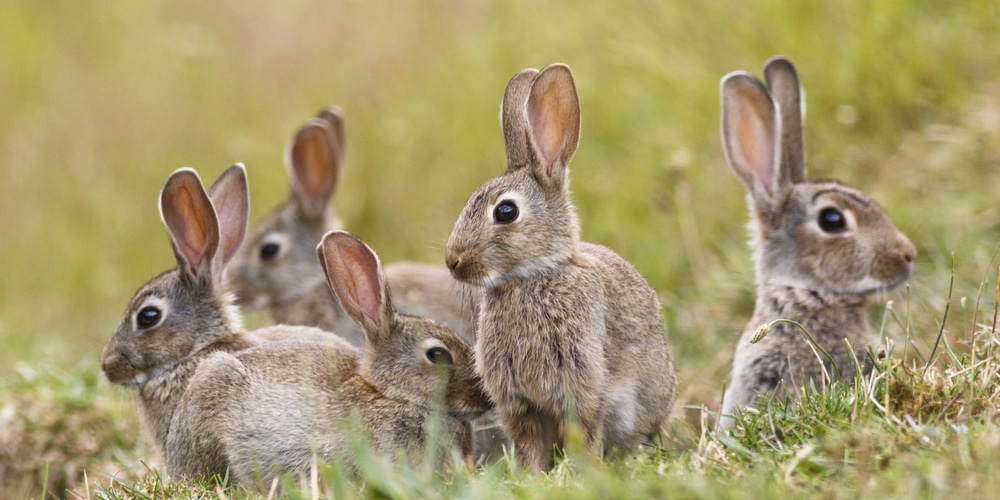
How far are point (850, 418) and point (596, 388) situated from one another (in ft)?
3.08

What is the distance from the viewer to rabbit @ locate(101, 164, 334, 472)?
17.6ft

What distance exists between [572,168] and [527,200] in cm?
368

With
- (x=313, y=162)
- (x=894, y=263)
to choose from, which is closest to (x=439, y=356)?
(x=894, y=263)

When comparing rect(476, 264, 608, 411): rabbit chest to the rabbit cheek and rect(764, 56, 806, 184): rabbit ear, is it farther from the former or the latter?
rect(764, 56, 806, 184): rabbit ear

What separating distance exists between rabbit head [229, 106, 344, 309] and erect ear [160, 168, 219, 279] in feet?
6.98

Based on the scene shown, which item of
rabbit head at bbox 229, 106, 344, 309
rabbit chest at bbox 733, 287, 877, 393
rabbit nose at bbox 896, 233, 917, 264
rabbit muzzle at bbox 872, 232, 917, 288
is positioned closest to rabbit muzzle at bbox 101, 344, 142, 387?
rabbit head at bbox 229, 106, 344, 309

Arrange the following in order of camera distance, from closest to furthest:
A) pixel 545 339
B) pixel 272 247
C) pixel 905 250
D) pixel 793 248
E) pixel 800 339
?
pixel 545 339 → pixel 800 339 → pixel 905 250 → pixel 793 248 → pixel 272 247

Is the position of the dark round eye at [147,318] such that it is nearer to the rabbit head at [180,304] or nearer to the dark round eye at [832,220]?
the rabbit head at [180,304]

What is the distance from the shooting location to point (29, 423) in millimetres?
6031

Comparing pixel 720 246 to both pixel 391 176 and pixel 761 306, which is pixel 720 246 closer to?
pixel 761 306

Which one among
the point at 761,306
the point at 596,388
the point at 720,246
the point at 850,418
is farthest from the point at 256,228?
the point at 850,418

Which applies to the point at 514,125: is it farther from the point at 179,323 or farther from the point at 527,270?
the point at 179,323

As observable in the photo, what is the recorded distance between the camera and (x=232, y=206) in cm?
597

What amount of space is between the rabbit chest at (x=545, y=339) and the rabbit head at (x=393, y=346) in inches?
14.9
